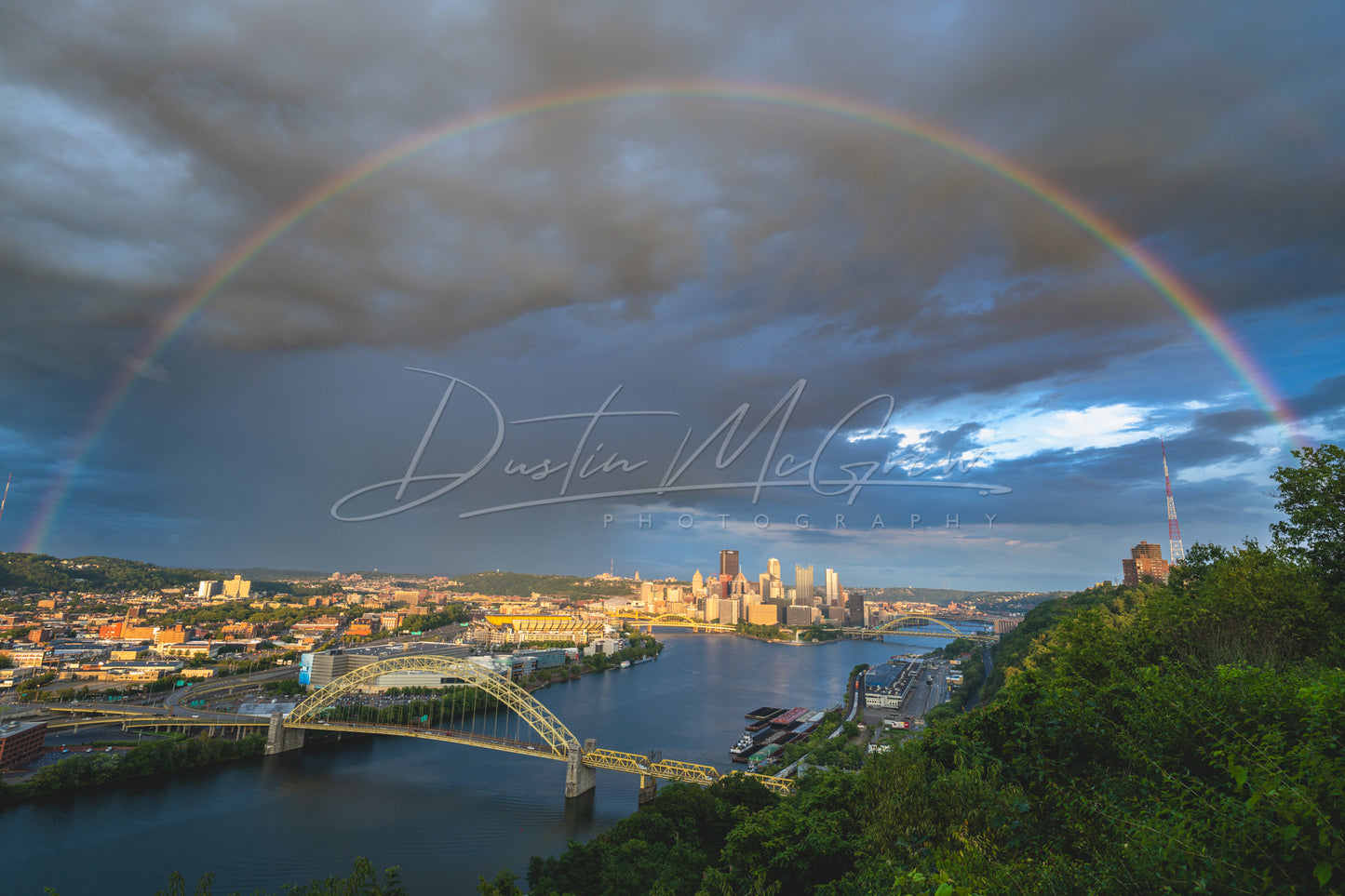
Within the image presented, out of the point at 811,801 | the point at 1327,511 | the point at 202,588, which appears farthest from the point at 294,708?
the point at 202,588

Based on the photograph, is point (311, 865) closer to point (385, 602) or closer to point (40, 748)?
point (40, 748)

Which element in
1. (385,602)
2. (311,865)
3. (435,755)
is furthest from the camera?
(385,602)

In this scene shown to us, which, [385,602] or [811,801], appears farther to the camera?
[385,602]

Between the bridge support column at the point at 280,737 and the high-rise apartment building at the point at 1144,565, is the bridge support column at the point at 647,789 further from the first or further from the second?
the high-rise apartment building at the point at 1144,565

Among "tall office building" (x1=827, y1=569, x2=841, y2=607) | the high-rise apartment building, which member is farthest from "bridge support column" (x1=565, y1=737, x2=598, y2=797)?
"tall office building" (x1=827, y1=569, x2=841, y2=607)

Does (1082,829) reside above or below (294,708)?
above

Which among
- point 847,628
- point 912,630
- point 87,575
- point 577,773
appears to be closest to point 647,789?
point 577,773

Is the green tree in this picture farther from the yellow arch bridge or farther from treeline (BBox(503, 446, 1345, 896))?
the yellow arch bridge
